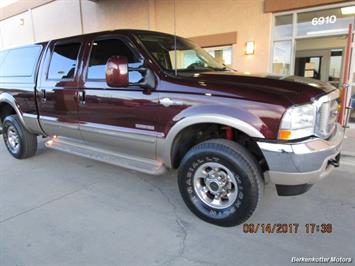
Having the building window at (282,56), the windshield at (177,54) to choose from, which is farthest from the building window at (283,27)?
the windshield at (177,54)

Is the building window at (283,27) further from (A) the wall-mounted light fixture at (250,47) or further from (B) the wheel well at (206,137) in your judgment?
(B) the wheel well at (206,137)

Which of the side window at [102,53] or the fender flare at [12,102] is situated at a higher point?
the side window at [102,53]

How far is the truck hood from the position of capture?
7.74ft

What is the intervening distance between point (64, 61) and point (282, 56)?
20.2ft

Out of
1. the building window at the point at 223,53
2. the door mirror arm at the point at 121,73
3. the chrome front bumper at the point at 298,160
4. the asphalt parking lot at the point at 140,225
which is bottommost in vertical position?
the asphalt parking lot at the point at 140,225

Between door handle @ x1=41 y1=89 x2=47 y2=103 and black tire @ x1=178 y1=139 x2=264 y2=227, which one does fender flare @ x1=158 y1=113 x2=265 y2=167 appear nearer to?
black tire @ x1=178 y1=139 x2=264 y2=227

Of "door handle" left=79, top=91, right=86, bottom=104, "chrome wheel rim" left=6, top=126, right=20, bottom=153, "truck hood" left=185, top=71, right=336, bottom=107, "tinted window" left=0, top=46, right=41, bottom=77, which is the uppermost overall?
"tinted window" left=0, top=46, right=41, bottom=77

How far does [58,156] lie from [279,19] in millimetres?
6764

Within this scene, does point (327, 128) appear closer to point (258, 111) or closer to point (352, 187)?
point (258, 111)

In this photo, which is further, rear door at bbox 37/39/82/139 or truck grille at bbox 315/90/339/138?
rear door at bbox 37/39/82/139

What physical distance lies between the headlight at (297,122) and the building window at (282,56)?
593 centimetres

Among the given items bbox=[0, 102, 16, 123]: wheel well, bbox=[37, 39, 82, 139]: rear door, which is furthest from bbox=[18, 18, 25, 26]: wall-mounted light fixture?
bbox=[37, 39, 82, 139]: rear door

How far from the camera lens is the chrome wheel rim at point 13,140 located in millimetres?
5020

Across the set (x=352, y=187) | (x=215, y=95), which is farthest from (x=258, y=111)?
(x=352, y=187)
